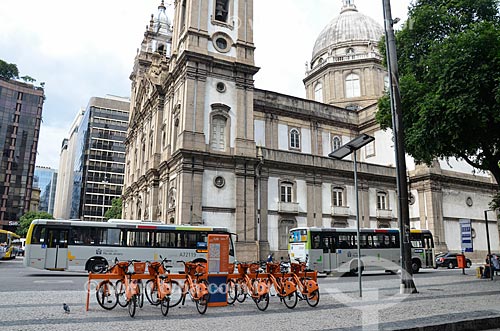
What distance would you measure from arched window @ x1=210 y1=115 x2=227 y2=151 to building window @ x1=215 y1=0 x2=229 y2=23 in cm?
840

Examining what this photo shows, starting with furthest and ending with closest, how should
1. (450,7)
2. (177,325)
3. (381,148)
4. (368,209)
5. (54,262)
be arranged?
(381,148)
(368,209)
(54,262)
(450,7)
(177,325)

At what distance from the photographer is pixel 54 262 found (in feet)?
67.8

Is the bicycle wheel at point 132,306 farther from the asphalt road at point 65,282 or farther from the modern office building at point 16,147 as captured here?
the modern office building at point 16,147

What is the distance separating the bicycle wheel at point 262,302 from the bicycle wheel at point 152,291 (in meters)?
2.40

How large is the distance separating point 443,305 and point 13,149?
3234 inches

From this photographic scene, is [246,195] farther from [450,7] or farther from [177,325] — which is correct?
[177,325]

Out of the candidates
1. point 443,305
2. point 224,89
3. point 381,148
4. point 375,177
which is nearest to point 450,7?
point 443,305

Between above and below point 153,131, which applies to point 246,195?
below

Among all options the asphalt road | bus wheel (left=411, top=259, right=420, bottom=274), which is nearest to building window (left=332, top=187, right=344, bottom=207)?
bus wheel (left=411, top=259, right=420, bottom=274)

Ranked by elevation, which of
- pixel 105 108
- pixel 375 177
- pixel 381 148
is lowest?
pixel 375 177

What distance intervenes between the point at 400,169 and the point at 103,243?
48.2ft

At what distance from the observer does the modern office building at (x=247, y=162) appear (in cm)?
2950

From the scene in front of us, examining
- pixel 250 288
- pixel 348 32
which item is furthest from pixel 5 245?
pixel 348 32

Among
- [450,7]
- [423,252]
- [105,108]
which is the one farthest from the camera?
[105,108]
